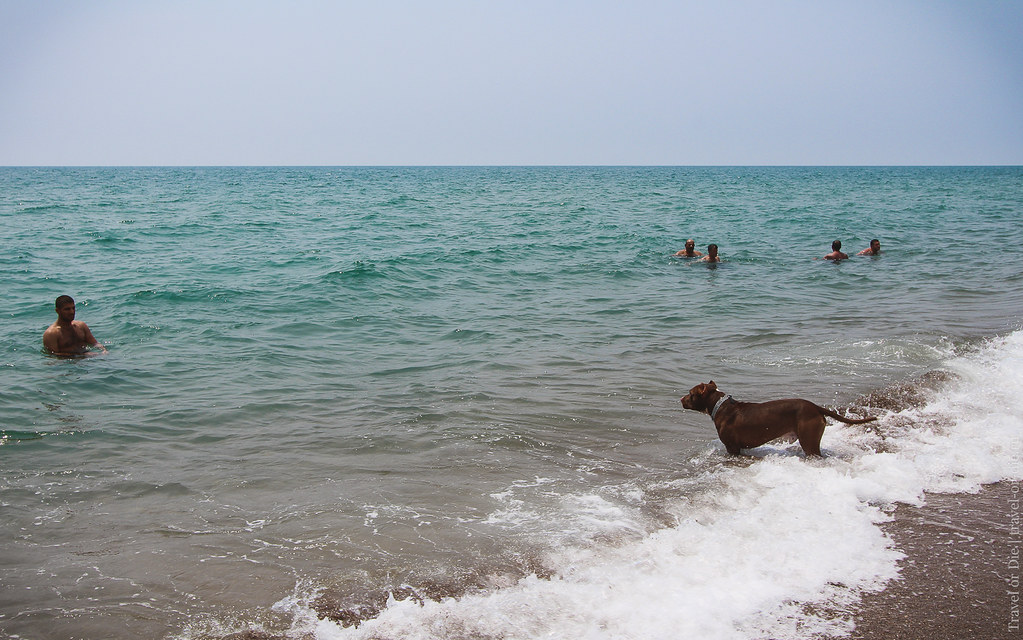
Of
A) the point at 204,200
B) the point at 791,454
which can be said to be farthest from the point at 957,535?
the point at 204,200

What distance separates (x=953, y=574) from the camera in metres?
4.01

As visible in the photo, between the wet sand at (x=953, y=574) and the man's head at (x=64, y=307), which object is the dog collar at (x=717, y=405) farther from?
the man's head at (x=64, y=307)

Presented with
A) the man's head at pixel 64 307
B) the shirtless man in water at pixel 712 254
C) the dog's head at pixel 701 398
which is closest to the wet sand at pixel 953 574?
the dog's head at pixel 701 398

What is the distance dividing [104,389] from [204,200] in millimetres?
35557

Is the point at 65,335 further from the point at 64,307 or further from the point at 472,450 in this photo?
the point at 472,450

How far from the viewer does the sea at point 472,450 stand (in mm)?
4000

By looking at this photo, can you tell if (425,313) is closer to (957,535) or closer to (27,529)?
(27,529)

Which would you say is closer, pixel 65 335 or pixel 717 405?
pixel 717 405

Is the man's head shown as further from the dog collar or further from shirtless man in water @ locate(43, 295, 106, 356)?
the dog collar

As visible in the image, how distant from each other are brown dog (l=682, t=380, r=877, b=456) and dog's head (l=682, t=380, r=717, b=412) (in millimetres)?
129

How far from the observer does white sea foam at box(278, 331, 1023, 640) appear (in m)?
3.68

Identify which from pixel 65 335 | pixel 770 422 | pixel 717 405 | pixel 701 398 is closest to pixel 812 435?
pixel 770 422

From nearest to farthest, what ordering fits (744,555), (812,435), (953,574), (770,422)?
1. (953,574)
2. (744,555)
3. (812,435)
4. (770,422)

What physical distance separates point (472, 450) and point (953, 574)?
12.3ft
